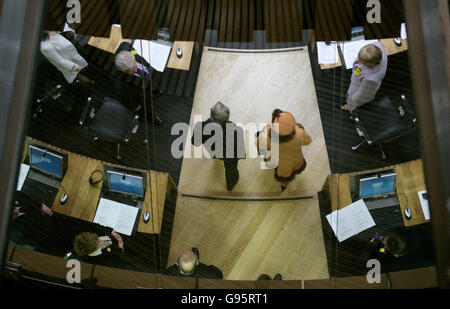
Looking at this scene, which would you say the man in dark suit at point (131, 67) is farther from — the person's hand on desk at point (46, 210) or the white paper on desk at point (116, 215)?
the person's hand on desk at point (46, 210)

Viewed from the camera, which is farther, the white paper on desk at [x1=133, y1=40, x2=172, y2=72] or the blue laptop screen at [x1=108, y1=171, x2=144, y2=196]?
the white paper on desk at [x1=133, y1=40, x2=172, y2=72]

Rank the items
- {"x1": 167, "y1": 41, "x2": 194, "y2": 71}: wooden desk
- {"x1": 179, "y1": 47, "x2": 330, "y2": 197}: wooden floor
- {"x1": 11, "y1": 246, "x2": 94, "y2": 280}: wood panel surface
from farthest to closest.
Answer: {"x1": 167, "y1": 41, "x2": 194, "y2": 71}: wooden desk < {"x1": 179, "y1": 47, "x2": 330, "y2": 197}: wooden floor < {"x1": 11, "y1": 246, "x2": 94, "y2": 280}: wood panel surface

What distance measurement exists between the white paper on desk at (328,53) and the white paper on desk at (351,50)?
0.06 meters

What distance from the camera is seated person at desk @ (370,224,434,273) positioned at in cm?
234

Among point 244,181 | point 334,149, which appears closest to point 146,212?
point 244,181

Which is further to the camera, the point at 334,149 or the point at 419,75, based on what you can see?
the point at 334,149

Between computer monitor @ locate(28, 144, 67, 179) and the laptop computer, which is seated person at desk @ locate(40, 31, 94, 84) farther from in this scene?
the laptop computer

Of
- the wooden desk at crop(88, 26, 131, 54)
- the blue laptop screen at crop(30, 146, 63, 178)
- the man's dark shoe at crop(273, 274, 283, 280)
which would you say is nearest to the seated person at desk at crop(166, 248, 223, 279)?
the man's dark shoe at crop(273, 274, 283, 280)

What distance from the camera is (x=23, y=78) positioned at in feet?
4.47

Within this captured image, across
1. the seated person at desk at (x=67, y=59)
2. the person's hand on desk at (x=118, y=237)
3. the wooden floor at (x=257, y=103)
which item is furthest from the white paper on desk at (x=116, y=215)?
the seated person at desk at (x=67, y=59)

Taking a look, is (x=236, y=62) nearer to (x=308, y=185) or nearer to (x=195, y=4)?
(x=195, y=4)

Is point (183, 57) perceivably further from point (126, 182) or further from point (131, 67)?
point (126, 182)

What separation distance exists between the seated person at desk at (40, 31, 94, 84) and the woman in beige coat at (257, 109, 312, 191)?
1426mm
